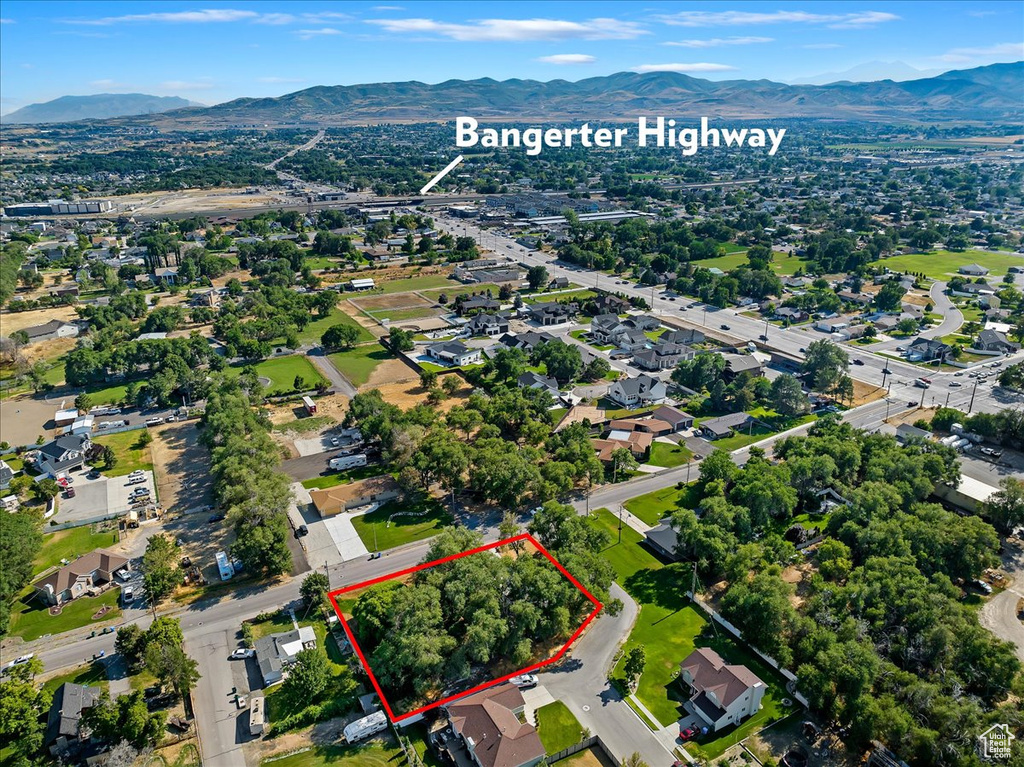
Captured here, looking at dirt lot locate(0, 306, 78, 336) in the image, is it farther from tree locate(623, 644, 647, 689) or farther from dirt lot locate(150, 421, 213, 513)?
tree locate(623, 644, 647, 689)

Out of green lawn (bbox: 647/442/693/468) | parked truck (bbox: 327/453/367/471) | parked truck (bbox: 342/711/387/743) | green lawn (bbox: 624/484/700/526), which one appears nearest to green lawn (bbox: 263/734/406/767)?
parked truck (bbox: 342/711/387/743)

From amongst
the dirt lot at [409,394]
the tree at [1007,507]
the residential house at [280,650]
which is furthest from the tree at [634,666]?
the dirt lot at [409,394]

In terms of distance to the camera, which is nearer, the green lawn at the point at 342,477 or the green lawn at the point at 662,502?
the green lawn at the point at 662,502

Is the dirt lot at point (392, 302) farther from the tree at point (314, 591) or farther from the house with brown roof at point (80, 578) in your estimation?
the tree at point (314, 591)

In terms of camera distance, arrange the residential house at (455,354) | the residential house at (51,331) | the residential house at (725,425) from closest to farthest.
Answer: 1. the residential house at (725,425)
2. the residential house at (455,354)
3. the residential house at (51,331)

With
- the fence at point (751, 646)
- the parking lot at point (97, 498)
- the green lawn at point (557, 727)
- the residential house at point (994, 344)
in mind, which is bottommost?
the green lawn at point (557, 727)

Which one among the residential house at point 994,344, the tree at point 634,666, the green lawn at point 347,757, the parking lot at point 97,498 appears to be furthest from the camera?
the residential house at point 994,344

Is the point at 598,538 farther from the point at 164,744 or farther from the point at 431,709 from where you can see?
the point at 164,744
